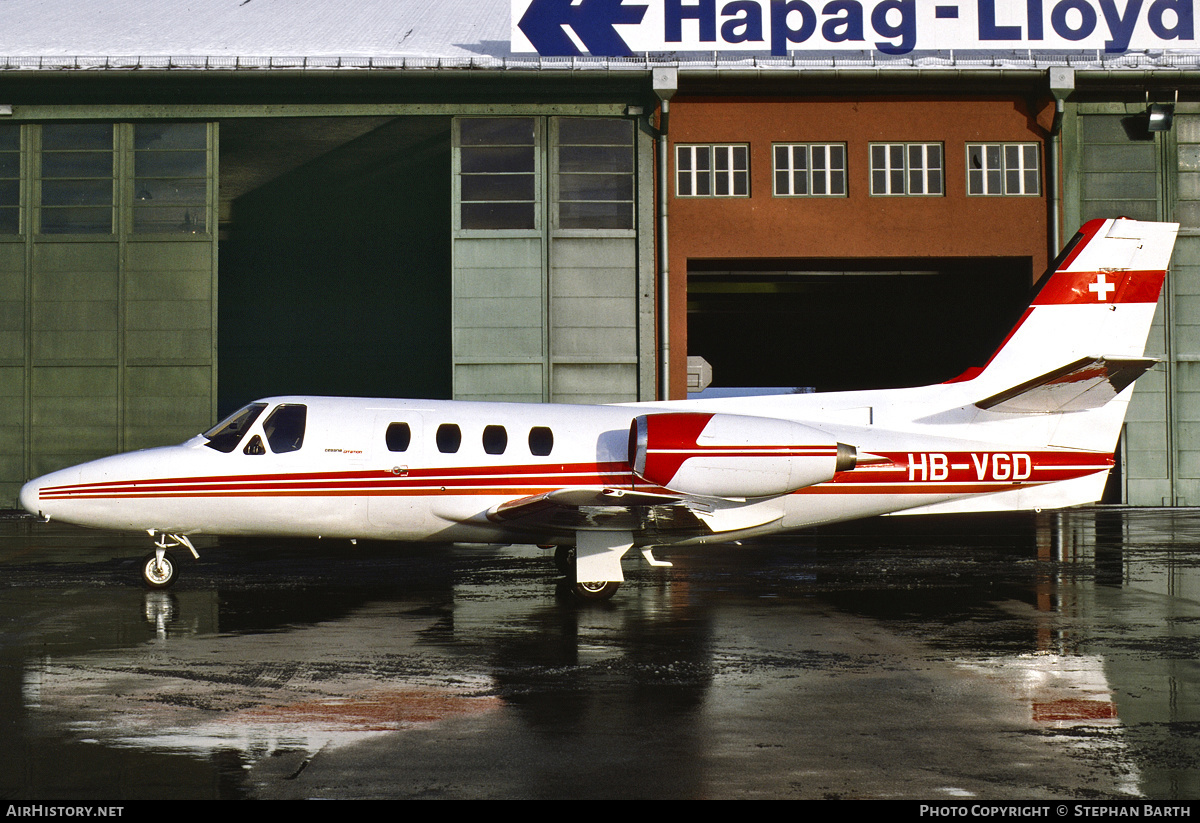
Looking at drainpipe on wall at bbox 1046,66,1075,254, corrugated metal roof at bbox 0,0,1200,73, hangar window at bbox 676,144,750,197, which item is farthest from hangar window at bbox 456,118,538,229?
drainpipe on wall at bbox 1046,66,1075,254

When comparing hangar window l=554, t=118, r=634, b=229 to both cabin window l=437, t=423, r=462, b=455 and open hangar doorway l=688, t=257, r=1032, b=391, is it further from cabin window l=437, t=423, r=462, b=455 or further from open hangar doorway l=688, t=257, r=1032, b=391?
cabin window l=437, t=423, r=462, b=455

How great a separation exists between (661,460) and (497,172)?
1543 cm

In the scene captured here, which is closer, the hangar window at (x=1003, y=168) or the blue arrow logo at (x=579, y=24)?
the blue arrow logo at (x=579, y=24)

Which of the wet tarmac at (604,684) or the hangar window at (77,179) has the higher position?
the hangar window at (77,179)

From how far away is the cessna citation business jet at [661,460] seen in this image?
41.3 feet

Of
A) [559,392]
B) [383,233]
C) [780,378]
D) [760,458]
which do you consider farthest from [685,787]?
[780,378]

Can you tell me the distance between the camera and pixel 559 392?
2603 centimetres

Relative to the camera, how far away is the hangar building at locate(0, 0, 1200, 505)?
25.4 metres

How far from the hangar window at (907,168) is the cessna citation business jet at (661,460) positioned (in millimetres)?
11544

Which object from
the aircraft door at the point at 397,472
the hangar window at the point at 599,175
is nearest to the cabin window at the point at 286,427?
the aircraft door at the point at 397,472

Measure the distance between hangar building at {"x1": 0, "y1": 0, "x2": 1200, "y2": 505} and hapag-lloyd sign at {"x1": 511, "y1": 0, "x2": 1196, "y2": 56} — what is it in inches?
2.8

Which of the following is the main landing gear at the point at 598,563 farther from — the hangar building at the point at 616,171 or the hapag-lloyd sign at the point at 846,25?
the hapag-lloyd sign at the point at 846,25

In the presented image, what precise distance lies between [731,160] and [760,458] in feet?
50.4

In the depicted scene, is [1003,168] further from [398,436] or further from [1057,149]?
[398,436]
